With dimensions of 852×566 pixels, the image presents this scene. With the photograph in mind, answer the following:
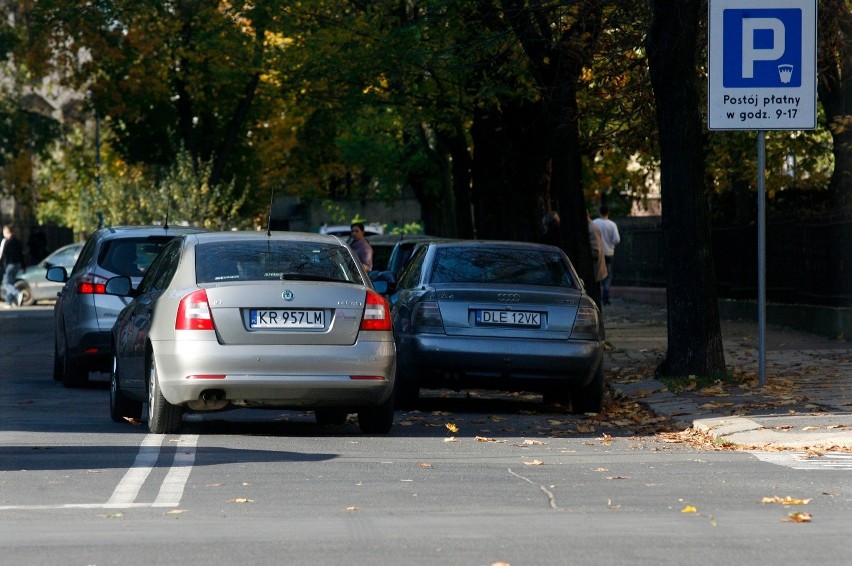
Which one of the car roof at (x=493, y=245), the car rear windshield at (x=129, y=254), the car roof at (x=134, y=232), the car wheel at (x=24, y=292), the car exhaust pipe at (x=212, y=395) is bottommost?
the car wheel at (x=24, y=292)

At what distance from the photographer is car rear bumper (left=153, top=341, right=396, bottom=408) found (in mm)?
11719

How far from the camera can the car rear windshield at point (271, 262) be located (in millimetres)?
12086

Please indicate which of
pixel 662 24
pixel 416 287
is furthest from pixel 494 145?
pixel 416 287

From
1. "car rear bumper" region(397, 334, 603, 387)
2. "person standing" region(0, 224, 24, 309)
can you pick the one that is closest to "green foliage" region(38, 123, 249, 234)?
"person standing" region(0, 224, 24, 309)

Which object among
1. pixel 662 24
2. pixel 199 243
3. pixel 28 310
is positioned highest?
pixel 662 24

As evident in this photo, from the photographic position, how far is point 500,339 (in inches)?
546

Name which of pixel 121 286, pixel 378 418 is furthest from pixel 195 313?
pixel 121 286

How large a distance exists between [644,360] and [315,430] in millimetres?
7281

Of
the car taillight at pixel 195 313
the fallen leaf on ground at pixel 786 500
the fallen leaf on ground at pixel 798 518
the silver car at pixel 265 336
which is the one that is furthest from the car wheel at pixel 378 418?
the fallen leaf on ground at pixel 798 518

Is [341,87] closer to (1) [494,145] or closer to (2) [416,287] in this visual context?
(1) [494,145]

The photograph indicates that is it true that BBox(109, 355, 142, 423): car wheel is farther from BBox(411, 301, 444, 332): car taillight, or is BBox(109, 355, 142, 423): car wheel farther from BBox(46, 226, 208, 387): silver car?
BBox(46, 226, 208, 387): silver car

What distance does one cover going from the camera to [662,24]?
16.1m

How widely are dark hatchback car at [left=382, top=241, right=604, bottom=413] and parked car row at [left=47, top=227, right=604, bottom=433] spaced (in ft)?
0.04

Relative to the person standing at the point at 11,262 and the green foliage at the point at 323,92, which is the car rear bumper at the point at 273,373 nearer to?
the green foliage at the point at 323,92
